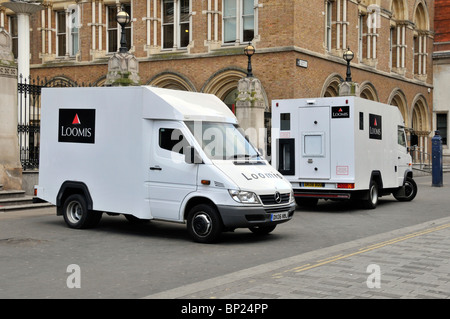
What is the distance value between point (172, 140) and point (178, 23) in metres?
19.9

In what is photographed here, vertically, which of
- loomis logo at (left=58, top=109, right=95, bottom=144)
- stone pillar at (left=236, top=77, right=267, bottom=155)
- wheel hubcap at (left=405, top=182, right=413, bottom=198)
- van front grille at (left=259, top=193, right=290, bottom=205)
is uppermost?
stone pillar at (left=236, top=77, right=267, bottom=155)

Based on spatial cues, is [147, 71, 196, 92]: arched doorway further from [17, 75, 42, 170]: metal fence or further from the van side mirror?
the van side mirror

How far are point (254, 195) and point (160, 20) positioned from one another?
21.7 metres

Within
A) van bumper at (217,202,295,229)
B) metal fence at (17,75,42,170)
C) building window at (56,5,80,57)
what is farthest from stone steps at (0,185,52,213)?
building window at (56,5,80,57)

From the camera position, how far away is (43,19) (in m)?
33.6

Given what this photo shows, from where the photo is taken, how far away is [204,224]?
10.8 m

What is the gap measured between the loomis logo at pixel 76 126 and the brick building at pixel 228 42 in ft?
46.7

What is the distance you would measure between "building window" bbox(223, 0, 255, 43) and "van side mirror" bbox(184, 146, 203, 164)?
58.4 ft

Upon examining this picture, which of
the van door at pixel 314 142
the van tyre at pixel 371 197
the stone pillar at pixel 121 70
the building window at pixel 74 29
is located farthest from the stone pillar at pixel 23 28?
the van tyre at pixel 371 197

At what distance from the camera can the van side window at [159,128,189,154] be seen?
11.2m

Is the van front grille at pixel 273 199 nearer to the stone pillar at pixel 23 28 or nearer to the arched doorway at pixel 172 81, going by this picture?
the stone pillar at pixel 23 28

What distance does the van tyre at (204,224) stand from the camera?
10.6m

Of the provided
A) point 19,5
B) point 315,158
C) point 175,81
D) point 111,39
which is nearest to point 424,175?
point 175,81
